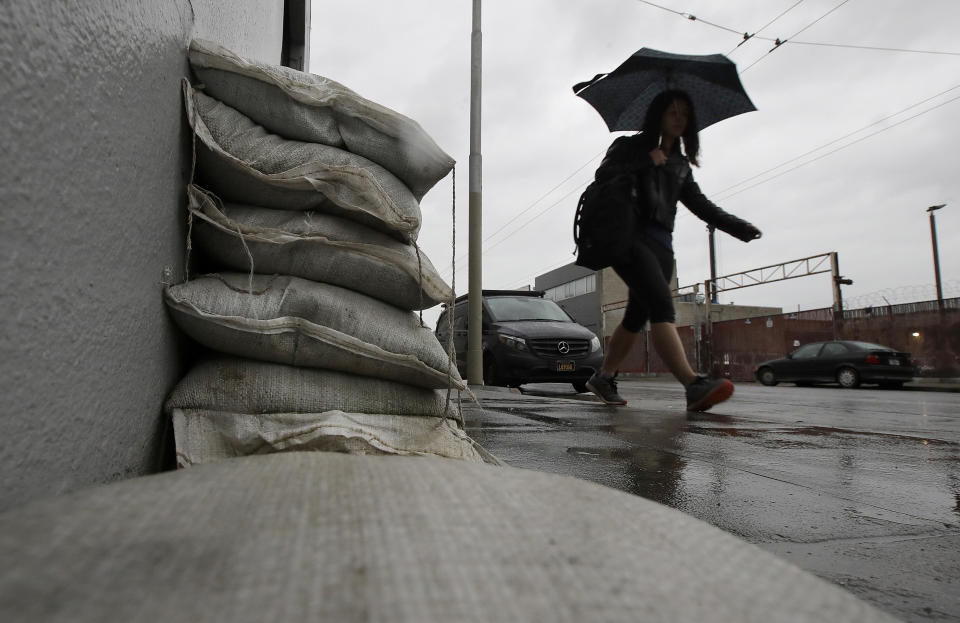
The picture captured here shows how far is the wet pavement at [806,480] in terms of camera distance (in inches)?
33.9

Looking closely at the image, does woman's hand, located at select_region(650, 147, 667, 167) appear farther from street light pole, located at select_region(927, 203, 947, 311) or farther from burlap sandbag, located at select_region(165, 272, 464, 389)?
street light pole, located at select_region(927, 203, 947, 311)

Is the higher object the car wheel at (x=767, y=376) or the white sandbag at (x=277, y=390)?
the white sandbag at (x=277, y=390)

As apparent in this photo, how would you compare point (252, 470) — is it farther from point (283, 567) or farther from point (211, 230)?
point (211, 230)

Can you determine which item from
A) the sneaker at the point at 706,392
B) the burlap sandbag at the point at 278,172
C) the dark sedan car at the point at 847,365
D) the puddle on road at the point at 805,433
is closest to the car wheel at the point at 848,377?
the dark sedan car at the point at 847,365

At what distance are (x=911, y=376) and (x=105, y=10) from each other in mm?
14039

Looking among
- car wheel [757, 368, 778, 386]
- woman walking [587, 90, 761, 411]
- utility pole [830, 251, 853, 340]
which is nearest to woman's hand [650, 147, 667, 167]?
woman walking [587, 90, 761, 411]

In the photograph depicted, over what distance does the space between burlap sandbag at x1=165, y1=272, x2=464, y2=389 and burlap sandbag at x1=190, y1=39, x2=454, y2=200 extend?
0.38m

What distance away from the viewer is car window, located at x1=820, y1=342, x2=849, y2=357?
11.9m

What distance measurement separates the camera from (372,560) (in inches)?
15.5

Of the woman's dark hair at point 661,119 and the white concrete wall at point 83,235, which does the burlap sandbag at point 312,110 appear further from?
the woman's dark hair at point 661,119

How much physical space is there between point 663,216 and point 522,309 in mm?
4502

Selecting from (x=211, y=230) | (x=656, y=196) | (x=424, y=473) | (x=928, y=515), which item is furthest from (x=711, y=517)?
(x=656, y=196)

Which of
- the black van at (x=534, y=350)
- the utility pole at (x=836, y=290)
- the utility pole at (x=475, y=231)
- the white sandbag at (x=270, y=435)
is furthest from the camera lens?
the utility pole at (x=836, y=290)

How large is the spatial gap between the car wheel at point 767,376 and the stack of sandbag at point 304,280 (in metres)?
14.1
